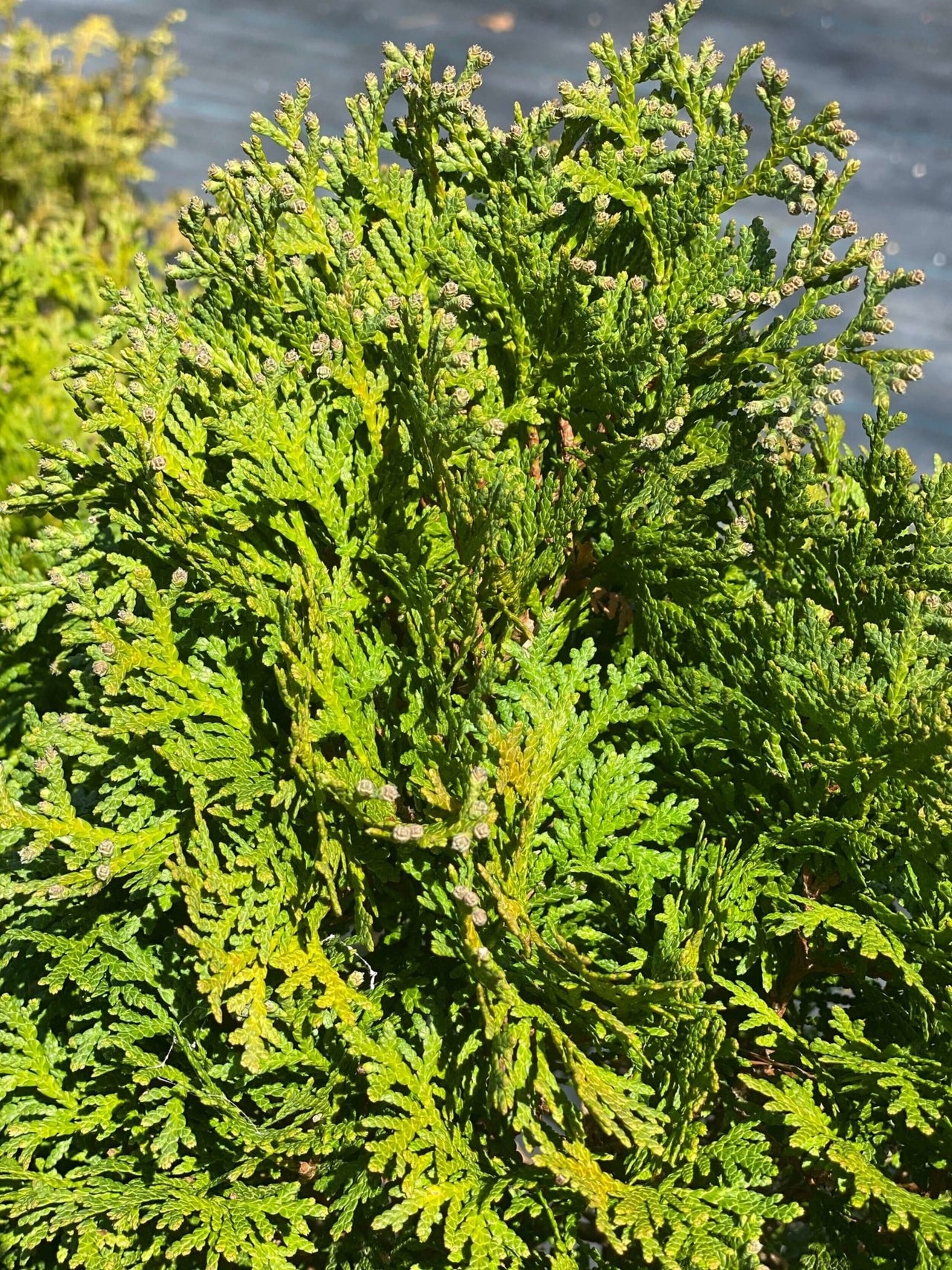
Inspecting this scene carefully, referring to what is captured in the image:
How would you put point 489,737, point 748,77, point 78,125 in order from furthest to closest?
point 78,125 → point 748,77 → point 489,737

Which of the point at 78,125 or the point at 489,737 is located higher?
the point at 78,125

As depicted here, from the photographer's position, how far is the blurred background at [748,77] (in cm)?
434

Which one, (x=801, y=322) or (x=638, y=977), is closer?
(x=638, y=977)

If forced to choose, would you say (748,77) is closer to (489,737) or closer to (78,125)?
(78,125)

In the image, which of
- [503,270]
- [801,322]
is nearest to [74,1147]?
[503,270]

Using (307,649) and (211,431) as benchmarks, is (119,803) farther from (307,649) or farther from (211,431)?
(211,431)

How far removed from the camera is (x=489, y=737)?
1.65 metres

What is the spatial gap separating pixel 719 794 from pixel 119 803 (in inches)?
43.5

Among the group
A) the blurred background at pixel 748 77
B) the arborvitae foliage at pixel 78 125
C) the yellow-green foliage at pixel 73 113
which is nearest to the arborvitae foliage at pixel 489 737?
the blurred background at pixel 748 77

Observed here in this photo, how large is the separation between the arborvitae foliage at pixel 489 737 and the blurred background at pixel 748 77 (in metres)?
2.21

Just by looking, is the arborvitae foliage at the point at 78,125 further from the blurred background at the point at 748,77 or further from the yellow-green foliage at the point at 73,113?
the blurred background at the point at 748,77

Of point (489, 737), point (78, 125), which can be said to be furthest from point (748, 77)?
point (489, 737)

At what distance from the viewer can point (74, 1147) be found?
6.98ft

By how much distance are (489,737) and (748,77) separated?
440 cm
